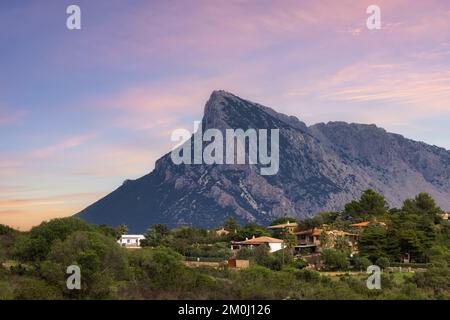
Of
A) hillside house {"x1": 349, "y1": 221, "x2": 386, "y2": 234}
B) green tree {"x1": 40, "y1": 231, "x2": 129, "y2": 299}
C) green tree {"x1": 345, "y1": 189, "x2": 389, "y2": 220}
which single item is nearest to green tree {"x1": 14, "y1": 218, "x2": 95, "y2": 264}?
green tree {"x1": 40, "y1": 231, "x2": 129, "y2": 299}

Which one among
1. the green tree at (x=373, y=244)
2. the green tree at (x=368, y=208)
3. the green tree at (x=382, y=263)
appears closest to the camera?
the green tree at (x=382, y=263)

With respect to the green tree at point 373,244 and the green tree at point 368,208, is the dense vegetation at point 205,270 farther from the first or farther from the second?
the green tree at point 368,208

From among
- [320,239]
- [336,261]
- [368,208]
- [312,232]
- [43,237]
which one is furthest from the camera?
[368,208]

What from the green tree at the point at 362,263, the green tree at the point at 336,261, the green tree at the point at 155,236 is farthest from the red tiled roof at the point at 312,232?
the green tree at the point at 362,263

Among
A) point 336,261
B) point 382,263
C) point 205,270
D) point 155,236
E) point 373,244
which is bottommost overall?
point 205,270

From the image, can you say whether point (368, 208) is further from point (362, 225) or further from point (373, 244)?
point (373, 244)

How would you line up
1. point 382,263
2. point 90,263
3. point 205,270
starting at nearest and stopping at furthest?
point 90,263
point 205,270
point 382,263

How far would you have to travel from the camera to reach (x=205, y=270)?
65312mm

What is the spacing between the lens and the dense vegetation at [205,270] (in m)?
46.9

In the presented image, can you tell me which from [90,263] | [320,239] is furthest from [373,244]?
[90,263]

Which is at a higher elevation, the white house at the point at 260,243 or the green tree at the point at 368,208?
the green tree at the point at 368,208

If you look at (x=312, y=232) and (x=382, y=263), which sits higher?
(x=312, y=232)
